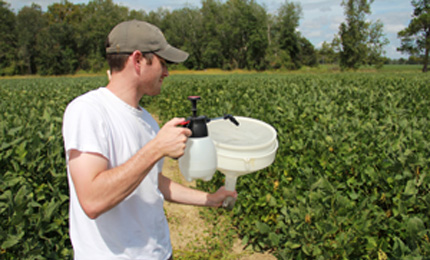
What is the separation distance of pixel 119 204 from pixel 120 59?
2.29 feet

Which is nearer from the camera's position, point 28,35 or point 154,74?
point 154,74

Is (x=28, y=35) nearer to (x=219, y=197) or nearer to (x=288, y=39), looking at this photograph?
(x=288, y=39)

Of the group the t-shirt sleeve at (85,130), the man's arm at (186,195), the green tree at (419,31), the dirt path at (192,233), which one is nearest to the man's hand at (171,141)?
the t-shirt sleeve at (85,130)

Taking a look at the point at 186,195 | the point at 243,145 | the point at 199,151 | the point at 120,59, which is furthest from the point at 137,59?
the point at 186,195

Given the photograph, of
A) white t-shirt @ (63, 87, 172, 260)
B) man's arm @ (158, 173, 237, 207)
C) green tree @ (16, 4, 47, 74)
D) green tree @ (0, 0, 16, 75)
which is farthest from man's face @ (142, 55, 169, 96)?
green tree @ (16, 4, 47, 74)

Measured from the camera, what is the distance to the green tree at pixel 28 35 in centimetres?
6675

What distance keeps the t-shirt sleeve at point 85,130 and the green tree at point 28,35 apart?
77.9 m

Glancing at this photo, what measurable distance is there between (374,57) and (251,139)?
7220 centimetres

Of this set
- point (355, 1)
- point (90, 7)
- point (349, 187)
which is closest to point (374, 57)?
point (355, 1)

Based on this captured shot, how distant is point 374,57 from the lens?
6344 centimetres

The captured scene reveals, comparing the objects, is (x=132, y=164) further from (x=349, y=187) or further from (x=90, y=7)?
(x=90, y=7)

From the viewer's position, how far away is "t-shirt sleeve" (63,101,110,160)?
3.83ft

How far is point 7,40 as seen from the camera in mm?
70250

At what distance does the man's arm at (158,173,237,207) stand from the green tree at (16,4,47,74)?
A: 77.6 metres
